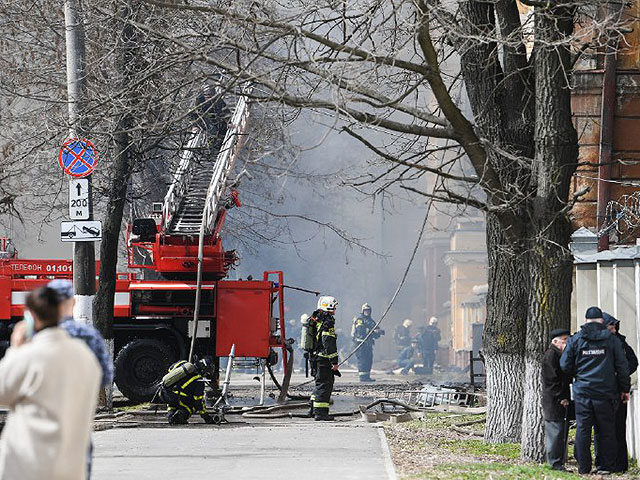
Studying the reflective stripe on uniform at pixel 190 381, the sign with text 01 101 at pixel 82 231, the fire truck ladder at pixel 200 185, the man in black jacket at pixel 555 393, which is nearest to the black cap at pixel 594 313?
the man in black jacket at pixel 555 393

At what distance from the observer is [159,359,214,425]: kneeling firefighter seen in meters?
15.4

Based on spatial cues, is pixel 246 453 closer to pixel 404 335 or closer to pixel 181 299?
pixel 181 299

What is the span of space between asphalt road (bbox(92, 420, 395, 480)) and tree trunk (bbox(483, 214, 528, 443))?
129 centimetres

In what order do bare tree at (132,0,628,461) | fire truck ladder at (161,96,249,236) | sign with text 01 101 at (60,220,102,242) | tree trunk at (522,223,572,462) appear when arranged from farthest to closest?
fire truck ladder at (161,96,249,236) → sign with text 01 101 at (60,220,102,242) → tree trunk at (522,223,572,462) → bare tree at (132,0,628,461)

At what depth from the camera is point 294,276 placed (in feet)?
211

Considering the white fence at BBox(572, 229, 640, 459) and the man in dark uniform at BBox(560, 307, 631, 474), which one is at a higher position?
the white fence at BBox(572, 229, 640, 459)

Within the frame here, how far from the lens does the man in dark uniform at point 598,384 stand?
438 inches

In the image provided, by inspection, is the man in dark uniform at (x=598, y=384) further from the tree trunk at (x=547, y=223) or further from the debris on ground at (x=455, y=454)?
the tree trunk at (x=547, y=223)

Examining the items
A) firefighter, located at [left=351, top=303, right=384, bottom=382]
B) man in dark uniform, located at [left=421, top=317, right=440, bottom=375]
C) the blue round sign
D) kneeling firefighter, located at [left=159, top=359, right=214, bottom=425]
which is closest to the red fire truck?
kneeling firefighter, located at [left=159, top=359, right=214, bottom=425]

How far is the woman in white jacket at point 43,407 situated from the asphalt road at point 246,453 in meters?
4.29

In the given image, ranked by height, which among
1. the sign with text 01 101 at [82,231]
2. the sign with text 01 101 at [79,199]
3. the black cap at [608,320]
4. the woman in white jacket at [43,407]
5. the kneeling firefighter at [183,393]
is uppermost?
the sign with text 01 101 at [79,199]

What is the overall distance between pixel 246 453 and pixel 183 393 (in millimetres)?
3649

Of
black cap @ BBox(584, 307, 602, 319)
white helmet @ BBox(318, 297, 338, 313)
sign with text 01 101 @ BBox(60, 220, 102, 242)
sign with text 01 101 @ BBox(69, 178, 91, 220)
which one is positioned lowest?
black cap @ BBox(584, 307, 602, 319)

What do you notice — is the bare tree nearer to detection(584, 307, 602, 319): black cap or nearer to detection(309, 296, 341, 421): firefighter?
detection(584, 307, 602, 319): black cap
